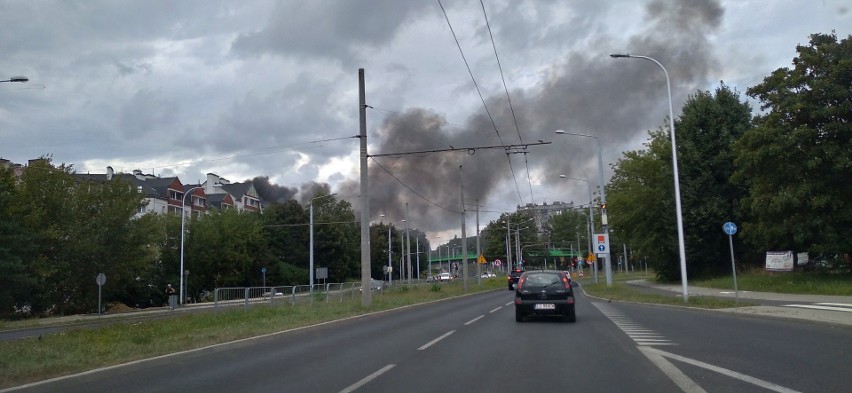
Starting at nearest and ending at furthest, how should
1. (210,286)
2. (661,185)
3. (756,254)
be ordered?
(756,254), (661,185), (210,286)

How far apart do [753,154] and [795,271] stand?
31.2 ft

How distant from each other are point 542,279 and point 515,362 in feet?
28.8

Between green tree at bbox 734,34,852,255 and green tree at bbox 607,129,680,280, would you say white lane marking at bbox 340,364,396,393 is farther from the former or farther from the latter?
green tree at bbox 607,129,680,280

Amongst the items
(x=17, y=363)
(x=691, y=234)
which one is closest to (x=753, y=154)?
(x=691, y=234)

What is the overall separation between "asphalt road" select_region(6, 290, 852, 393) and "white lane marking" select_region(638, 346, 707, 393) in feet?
0.05

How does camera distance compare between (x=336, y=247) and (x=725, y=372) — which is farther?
(x=336, y=247)

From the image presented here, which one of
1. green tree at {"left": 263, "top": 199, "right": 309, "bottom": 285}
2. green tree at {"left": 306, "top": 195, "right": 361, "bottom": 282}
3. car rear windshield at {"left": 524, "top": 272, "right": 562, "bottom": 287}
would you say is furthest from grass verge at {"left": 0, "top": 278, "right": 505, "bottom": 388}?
green tree at {"left": 263, "top": 199, "right": 309, "bottom": 285}

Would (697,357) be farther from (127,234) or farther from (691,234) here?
(127,234)

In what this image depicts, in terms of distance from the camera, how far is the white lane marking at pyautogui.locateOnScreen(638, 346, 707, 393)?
799cm

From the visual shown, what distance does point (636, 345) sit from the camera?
12562mm

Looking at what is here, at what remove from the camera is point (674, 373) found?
915 centimetres

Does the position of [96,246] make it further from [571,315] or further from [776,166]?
[776,166]

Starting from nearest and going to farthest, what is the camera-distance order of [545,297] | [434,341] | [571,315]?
1. [434,341]
2. [545,297]
3. [571,315]

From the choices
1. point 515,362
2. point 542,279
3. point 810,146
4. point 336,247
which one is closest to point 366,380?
point 515,362
